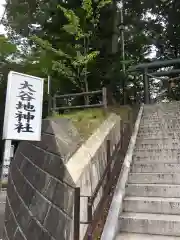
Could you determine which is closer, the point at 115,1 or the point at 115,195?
the point at 115,195

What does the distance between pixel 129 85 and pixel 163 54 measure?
3.56m

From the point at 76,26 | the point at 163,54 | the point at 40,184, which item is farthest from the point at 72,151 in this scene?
the point at 163,54

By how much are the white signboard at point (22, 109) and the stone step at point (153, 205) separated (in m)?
1.69

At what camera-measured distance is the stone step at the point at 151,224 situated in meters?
3.55

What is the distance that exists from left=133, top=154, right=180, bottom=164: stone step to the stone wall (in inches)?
30.2

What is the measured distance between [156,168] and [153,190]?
74cm

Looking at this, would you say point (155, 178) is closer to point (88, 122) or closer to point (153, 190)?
point (153, 190)

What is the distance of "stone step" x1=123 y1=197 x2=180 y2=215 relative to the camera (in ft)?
12.8

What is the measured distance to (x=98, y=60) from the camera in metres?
10.9

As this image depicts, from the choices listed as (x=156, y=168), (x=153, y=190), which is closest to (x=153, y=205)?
(x=153, y=190)

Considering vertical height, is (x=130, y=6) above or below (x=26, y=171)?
above

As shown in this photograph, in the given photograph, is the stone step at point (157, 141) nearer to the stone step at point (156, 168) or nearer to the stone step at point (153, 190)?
the stone step at point (156, 168)

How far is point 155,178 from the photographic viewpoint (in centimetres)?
469

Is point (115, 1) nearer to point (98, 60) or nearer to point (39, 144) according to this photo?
point (98, 60)
